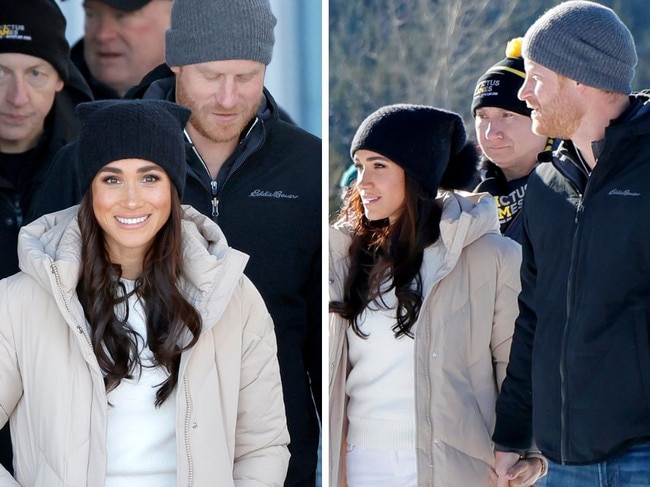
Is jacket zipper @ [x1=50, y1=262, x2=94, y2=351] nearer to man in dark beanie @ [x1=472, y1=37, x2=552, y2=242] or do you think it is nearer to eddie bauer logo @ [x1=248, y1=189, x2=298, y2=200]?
eddie bauer logo @ [x1=248, y1=189, x2=298, y2=200]

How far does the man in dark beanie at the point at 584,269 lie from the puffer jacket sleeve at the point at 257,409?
581mm

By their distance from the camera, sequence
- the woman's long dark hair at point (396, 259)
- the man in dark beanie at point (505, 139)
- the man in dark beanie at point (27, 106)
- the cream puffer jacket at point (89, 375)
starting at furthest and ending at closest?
the man in dark beanie at point (505, 139) < the woman's long dark hair at point (396, 259) < the man in dark beanie at point (27, 106) < the cream puffer jacket at point (89, 375)

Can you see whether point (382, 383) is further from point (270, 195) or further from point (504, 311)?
point (270, 195)

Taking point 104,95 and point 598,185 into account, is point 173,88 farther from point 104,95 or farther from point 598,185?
point 598,185

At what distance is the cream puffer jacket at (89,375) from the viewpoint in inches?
93.6

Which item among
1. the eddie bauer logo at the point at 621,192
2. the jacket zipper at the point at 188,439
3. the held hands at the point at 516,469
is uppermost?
the eddie bauer logo at the point at 621,192

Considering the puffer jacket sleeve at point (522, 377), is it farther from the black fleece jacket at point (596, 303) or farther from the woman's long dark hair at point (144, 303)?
the woman's long dark hair at point (144, 303)

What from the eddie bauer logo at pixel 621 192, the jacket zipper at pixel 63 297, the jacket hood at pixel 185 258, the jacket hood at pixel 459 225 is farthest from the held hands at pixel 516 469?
the jacket zipper at pixel 63 297

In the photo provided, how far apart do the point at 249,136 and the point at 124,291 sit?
0.63 m

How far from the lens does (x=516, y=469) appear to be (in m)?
2.91

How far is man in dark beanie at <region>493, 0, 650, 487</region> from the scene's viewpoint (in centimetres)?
256

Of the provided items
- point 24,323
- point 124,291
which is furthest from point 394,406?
point 24,323

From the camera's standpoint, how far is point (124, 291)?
2537 millimetres

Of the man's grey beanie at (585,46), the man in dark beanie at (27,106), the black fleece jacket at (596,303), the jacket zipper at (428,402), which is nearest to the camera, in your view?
the black fleece jacket at (596,303)
